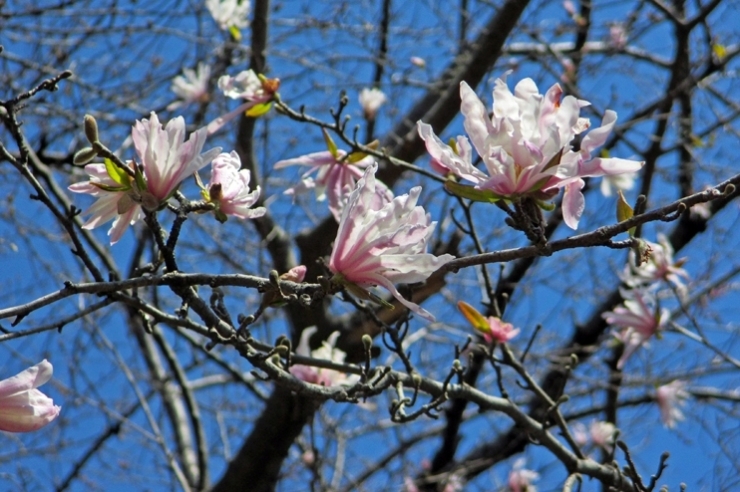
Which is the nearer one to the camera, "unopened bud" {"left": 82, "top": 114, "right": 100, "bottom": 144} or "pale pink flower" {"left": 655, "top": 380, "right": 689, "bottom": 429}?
"unopened bud" {"left": 82, "top": 114, "right": 100, "bottom": 144}

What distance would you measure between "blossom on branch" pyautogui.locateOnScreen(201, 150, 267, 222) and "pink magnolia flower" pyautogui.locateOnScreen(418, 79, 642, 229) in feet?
1.06

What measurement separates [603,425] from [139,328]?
208cm

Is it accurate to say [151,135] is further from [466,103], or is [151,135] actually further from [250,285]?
[466,103]

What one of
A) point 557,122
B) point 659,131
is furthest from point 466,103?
point 659,131

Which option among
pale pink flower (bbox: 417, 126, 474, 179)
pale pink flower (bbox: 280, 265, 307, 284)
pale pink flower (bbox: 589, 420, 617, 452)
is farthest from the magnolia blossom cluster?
pale pink flower (bbox: 589, 420, 617, 452)

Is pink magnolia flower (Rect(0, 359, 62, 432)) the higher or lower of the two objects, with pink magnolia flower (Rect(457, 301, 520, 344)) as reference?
lower

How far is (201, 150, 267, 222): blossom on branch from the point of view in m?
1.27

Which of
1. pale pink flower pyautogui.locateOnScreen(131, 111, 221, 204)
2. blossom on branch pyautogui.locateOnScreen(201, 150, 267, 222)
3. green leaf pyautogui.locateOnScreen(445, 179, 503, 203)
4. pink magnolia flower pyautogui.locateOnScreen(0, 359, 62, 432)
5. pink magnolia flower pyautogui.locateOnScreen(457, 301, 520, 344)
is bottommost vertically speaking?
pink magnolia flower pyautogui.locateOnScreen(0, 359, 62, 432)

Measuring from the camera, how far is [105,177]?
1225 millimetres

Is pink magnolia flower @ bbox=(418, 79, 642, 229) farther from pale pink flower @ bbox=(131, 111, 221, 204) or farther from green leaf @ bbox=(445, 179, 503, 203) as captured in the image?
pale pink flower @ bbox=(131, 111, 221, 204)

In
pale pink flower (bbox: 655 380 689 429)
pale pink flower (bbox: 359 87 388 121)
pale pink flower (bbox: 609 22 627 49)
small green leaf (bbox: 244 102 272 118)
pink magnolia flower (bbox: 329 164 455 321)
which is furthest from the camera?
pale pink flower (bbox: 609 22 627 49)

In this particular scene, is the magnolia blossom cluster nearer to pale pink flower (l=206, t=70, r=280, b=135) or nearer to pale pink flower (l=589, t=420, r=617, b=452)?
pale pink flower (l=206, t=70, r=280, b=135)

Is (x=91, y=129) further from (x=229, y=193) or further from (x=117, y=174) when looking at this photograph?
(x=229, y=193)

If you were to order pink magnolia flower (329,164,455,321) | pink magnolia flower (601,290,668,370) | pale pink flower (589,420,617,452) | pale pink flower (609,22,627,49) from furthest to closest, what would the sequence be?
1. pale pink flower (609,22,627,49)
2. pale pink flower (589,420,617,452)
3. pink magnolia flower (601,290,668,370)
4. pink magnolia flower (329,164,455,321)
